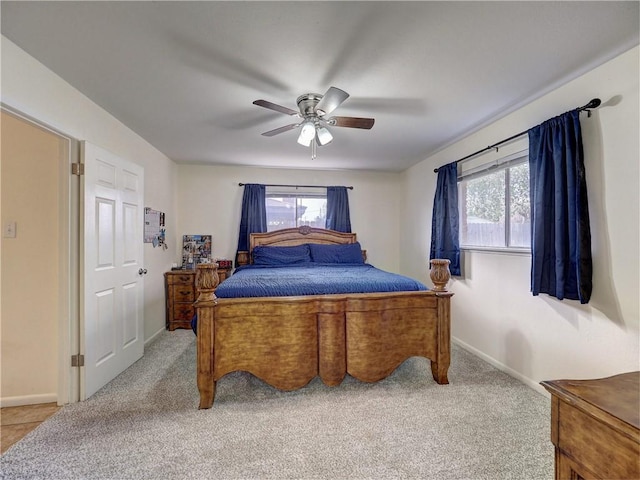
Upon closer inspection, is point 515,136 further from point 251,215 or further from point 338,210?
point 251,215

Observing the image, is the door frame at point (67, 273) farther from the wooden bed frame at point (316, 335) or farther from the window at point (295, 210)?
the window at point (295, 210)

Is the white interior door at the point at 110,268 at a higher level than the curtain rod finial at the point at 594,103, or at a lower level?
lower

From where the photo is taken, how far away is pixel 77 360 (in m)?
2.16

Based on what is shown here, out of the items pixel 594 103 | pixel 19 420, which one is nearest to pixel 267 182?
pixel 19 420

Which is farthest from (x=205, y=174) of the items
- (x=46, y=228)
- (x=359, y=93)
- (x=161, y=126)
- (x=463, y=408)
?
(x=463, y=408)

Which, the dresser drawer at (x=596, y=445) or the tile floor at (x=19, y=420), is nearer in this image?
the dresser drawer at (x=596, y=445)

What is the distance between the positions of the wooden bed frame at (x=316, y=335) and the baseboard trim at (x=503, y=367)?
64 centimetres

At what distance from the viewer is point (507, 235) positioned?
2725 mm

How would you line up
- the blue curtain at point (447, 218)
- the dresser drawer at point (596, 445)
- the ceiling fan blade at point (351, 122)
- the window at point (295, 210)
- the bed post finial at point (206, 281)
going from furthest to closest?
1. the window at point (295, 210)
2. the blue curtain at point (447, 218)
3. the ceiling fan blade at point (351, 122)
4. the bed post finial at point (206, 281)
5. the dresser drawer at point (596, 445)

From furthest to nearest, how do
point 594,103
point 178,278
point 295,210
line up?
point 295,210, point 178,278, point 594,103

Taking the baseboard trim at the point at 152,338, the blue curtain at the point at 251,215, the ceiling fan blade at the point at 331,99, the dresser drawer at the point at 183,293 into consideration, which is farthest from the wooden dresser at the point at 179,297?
the ceiling fan blade at the point at 331,99

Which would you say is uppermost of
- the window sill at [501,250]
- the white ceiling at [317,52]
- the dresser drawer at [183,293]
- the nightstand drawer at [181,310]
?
the white ceiling at [317,52]

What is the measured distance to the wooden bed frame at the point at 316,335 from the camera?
82.1 inches

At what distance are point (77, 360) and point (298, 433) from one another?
1.76 metres
